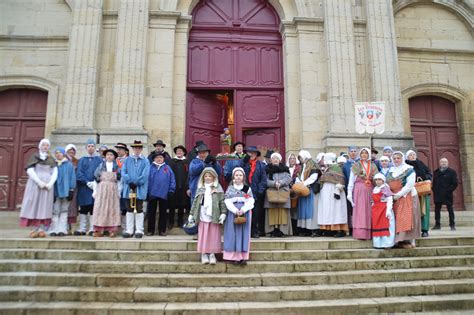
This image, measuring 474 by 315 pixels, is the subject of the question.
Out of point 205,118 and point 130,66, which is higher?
point 130,66

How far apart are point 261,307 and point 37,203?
184 inches

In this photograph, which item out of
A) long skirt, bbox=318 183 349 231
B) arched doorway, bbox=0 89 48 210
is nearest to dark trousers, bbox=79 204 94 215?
arched doorway, bbox=0 89 48 210

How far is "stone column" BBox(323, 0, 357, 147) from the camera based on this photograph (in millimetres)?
9812

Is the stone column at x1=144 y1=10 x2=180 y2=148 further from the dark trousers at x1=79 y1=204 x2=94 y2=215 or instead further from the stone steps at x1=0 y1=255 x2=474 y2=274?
the stone steps at x1=0 y1=255 x2=474 y2=274

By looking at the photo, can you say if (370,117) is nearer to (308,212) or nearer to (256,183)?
(308,212)

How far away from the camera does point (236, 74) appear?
430 inches

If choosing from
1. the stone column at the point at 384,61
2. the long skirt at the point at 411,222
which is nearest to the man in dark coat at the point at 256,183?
the long skirt at the point at 411,222

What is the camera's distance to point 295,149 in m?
10.2

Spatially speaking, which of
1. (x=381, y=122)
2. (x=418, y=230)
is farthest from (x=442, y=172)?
(x=418, y=230)

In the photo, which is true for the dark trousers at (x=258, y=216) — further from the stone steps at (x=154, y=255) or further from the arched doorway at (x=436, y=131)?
the arched doorway at (x=436, y=131)

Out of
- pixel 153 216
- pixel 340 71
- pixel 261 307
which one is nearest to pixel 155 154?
pixel 153 216

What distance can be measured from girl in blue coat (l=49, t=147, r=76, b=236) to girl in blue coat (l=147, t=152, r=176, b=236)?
5.16 ft

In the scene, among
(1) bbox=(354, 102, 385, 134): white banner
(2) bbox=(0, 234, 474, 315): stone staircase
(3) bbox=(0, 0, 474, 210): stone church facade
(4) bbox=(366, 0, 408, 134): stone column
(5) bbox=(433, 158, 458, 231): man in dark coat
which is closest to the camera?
(2) bbox=(0, 234, 474, 315): stone staircase

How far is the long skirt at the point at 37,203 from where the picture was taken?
20.8 ft
